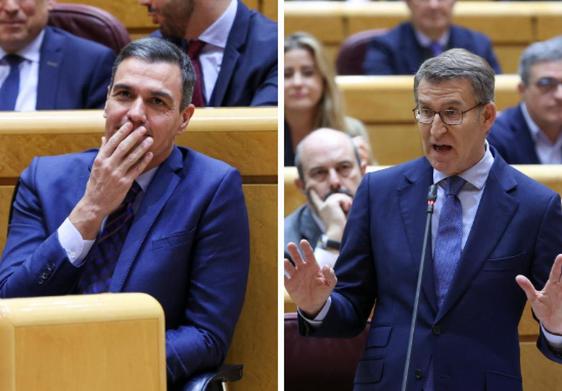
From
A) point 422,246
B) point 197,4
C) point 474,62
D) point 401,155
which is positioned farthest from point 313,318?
point 401,155

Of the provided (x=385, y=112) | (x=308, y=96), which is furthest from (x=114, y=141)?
(x=385, y=112)

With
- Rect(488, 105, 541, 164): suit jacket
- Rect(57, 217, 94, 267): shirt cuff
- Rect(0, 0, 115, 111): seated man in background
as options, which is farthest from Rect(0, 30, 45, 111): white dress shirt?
Rect(488, 105, 541, 164): suit jacket

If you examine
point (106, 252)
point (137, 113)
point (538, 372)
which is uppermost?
point (137, 113)

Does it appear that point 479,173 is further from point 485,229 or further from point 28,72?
point 28,72

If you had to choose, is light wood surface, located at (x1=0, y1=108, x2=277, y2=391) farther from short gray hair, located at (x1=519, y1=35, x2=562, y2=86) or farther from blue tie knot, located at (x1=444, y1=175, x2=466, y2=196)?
short gray hair, located at (x1=519, y1=35, x2=562, y2=86)

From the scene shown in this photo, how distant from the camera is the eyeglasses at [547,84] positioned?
4.97 ft

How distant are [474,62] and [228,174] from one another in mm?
223

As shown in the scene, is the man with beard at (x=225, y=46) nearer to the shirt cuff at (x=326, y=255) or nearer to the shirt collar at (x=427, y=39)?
the shirt cuff at (x=326, y=255)

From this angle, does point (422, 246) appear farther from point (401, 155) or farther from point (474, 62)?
point (401, 155)

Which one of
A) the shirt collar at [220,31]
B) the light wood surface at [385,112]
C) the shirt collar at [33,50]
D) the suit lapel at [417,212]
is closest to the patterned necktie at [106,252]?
the suit lapel at [417,212]

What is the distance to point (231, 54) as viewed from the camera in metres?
1.20

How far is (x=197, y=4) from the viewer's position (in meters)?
1.24

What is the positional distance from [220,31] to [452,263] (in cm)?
48

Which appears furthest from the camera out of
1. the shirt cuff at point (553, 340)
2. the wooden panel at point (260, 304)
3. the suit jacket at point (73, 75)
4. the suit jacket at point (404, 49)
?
the suit jacket at point (404, 49)
